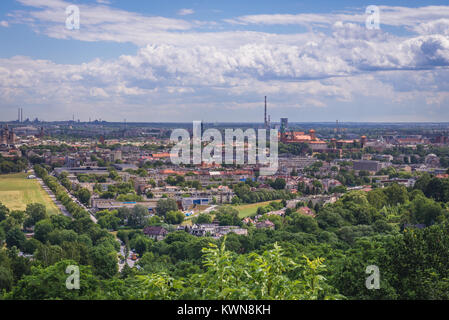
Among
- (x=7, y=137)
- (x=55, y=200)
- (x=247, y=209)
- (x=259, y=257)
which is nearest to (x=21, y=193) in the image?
(x=55, y=200)

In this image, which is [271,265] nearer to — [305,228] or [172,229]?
[305,228]

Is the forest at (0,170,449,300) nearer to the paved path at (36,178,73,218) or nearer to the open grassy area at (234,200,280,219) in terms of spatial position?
the paved path at (36,178,73,218)

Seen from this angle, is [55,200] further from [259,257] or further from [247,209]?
[259,257]

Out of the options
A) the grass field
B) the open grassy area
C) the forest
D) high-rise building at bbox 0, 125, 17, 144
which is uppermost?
high-rise building at bbox 0, 125, 17, 144

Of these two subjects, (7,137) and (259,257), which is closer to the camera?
(259,257)

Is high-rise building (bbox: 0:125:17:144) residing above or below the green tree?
above

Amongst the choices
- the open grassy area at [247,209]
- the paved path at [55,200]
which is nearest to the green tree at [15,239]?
the paved path at [55,200]

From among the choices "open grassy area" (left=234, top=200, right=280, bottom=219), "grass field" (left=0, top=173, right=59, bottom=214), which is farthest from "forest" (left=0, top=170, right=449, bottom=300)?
"open grassy area" (left=234, top=200, right=280, bottom=219)

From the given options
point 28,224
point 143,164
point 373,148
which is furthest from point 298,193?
point 373,148

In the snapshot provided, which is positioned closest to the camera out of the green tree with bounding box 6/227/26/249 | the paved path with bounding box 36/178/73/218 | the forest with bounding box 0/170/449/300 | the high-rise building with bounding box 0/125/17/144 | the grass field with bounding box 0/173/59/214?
the forest with bounding box 0/170/449/300
